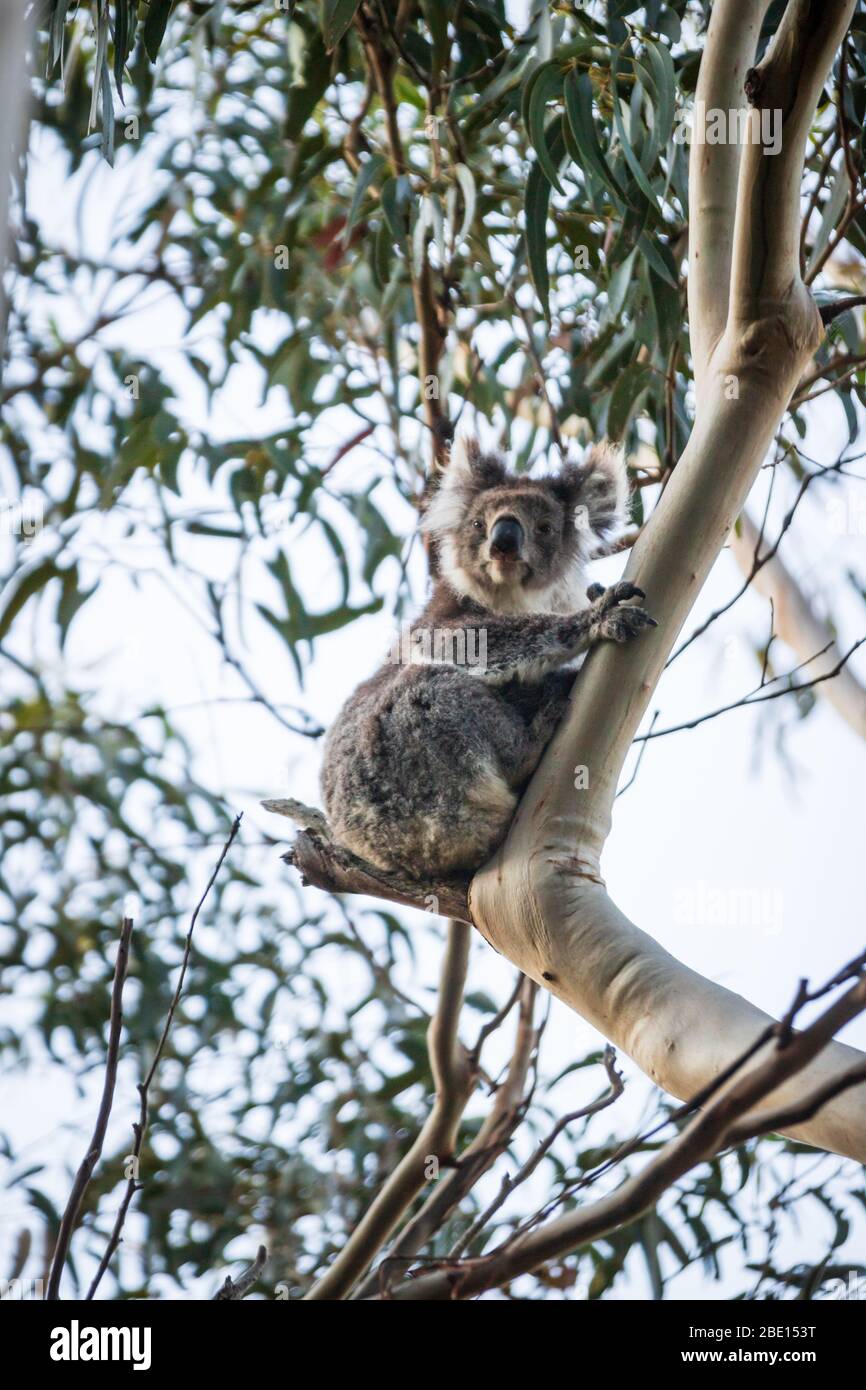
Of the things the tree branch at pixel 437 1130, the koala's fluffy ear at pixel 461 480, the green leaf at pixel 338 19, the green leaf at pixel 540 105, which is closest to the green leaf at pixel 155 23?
the green leaf at pixel 338 19

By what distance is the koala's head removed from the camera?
295 cm

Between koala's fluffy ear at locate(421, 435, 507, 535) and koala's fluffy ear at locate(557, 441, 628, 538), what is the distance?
0.18 metres

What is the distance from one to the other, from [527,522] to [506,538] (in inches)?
6.1

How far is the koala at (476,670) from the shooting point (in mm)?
2242

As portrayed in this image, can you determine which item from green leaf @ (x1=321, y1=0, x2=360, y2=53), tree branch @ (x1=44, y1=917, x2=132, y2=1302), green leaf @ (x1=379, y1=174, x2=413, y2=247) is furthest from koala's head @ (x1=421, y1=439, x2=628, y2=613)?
tree branch @ (x1=44, y1=917, x2=132, y2=1302)

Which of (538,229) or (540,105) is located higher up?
(540,105)

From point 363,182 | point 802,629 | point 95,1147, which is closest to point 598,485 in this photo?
point 363,182

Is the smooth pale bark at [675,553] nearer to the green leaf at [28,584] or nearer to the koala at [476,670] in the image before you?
the koala at [476,670]

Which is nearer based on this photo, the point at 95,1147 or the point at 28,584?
the point at 95,1147

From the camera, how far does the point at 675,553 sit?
188cm

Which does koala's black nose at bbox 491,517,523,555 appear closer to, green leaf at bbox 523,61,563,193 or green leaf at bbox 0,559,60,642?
green leaf at bbox 523,61,563,193

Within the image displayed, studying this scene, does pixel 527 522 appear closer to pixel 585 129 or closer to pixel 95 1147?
pixel 585 129

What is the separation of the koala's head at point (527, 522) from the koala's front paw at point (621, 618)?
0.95 metres
